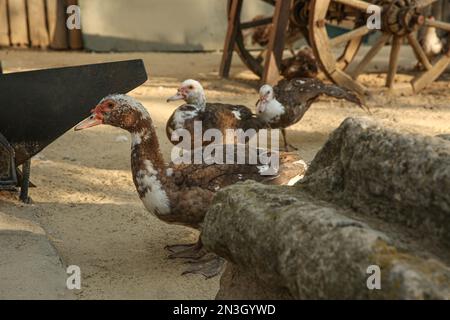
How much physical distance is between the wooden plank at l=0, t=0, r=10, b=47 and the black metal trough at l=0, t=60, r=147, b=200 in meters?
7.06

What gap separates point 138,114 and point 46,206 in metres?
1.27

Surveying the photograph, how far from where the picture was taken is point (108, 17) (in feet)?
37.3

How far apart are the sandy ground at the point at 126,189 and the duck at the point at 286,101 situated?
315 millimetres

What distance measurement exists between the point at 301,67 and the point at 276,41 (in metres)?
1.07

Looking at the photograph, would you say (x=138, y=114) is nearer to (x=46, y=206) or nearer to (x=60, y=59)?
(x=46, y=206)

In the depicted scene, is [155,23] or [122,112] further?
[155,23]

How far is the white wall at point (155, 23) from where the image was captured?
11.4m

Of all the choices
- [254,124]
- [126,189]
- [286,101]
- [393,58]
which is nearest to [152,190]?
[126,189]

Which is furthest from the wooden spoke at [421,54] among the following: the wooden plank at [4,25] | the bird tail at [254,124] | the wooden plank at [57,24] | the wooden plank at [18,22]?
the wooden plank at [4,25]

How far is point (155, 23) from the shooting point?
454 inches

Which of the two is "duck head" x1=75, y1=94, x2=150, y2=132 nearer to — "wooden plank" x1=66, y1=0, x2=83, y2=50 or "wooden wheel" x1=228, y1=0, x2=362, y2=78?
"wooden wheel" x1=228, y1=0, x2=362, y2=78

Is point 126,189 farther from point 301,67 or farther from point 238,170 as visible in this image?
point 301,67

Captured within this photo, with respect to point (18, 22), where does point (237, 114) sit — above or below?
below

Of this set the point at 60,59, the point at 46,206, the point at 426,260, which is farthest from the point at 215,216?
the point at 60,59
